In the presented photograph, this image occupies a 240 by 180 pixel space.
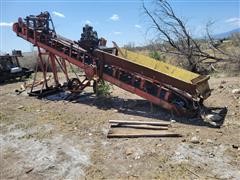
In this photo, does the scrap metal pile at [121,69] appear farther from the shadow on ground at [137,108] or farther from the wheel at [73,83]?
the shadow on ground at [137,108]

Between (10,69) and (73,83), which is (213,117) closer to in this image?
(73,83)

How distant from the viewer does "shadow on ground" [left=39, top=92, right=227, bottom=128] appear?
7.54 metres

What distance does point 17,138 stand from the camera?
23.5 ft

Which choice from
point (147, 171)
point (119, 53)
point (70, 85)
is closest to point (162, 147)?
point (147, 171)

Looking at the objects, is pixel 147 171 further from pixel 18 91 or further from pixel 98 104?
pixel 18 91

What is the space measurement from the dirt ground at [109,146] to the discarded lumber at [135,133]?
127 millimetres

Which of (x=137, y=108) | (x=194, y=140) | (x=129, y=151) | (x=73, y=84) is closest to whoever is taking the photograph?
(x=129, y=151)

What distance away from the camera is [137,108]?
891cm

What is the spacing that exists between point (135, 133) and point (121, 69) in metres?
2.71

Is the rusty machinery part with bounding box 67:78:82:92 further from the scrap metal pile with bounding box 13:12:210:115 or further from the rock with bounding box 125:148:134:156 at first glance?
the rock with bounding box 125:148:134:156

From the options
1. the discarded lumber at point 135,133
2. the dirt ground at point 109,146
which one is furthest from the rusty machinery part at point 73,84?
the discarded lumber at point 135,133

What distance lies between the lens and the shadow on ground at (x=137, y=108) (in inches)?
297

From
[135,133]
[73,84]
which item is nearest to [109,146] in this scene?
[135,133]

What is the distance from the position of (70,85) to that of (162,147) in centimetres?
588
